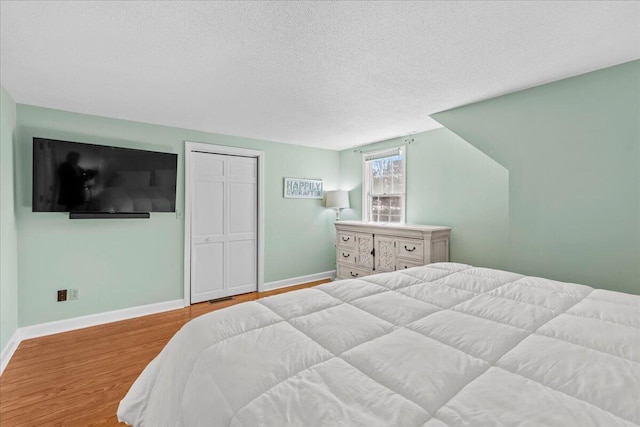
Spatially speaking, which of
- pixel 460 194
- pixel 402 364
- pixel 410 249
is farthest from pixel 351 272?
pixel 402 364

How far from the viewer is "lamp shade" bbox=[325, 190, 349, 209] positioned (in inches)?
197

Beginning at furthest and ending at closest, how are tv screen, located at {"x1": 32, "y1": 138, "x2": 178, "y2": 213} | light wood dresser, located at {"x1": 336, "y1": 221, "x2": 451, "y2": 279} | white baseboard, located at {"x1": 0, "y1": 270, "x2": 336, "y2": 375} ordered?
light wood dresser, located at {"x1": 336, "y1": 221, "x2": 451, "y2": 279}
tv screen, located at {"x1": 32, "y1": 138, "x2": 178, "y2": 213}
white baseboard, located at {"x1": 0, "y1": 270, "x2": 336, "y2": 375}

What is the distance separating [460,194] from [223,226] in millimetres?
3209

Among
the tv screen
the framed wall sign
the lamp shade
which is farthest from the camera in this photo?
the lamp shade

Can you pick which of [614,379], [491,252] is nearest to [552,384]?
[614,379]

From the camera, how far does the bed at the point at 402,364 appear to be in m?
0.78

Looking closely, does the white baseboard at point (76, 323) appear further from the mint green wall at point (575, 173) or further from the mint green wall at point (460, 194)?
the mint green wall at point (575, 173)

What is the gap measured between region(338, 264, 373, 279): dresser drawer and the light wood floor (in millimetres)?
2396

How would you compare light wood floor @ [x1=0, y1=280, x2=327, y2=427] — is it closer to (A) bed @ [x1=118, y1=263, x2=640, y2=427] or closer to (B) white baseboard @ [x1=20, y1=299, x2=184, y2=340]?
(B) white baseboard @ [x1=20, y1=299, x2=184, y2=340]

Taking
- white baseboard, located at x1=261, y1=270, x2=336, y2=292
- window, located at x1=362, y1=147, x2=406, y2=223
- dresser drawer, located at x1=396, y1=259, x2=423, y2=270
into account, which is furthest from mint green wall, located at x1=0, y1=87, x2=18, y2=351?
window, located at x1=362, y1=147, x2=406, y2=223

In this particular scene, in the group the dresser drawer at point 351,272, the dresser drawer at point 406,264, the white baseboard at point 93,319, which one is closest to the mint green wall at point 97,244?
the white baseboard at point 93,319

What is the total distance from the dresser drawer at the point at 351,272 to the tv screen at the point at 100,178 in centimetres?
261

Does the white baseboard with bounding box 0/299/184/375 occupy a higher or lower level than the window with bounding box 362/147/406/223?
lower

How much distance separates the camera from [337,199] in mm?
4988
